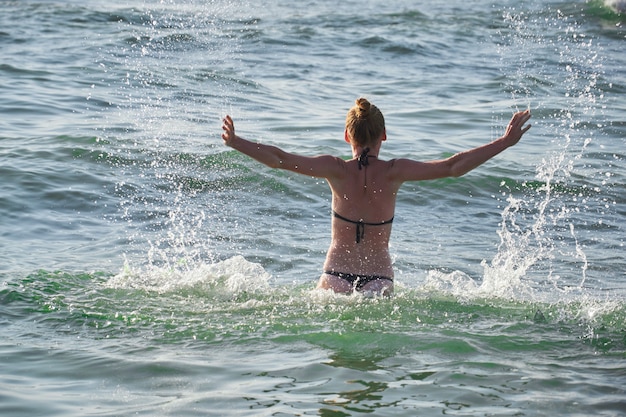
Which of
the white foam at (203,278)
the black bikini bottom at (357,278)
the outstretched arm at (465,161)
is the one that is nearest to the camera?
the outstretched arm at (465,161)

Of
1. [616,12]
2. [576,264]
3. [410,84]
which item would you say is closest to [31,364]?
[576,264]

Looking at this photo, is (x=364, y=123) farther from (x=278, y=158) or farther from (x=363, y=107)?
(x=278, y=158)

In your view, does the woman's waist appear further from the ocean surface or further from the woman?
the ocean surface

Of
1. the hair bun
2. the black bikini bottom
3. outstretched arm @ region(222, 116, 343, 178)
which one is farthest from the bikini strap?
the black bikini bottom

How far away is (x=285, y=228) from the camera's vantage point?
9836 millimetres

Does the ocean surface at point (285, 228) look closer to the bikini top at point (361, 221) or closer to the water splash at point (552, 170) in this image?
the water splash at point (552, 170)

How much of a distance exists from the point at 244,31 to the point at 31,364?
53.4ft

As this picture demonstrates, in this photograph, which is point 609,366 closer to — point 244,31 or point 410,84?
point 410,84

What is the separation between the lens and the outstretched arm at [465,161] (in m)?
6.39

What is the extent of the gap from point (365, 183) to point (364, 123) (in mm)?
417

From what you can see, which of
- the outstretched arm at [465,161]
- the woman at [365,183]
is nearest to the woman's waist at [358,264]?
the woman at [365,183]

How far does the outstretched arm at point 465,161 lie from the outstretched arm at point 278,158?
0.46 meters

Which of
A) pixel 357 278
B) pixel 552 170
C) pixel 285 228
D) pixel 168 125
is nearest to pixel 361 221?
pixel 357 278

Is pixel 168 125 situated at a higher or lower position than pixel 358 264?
higher
